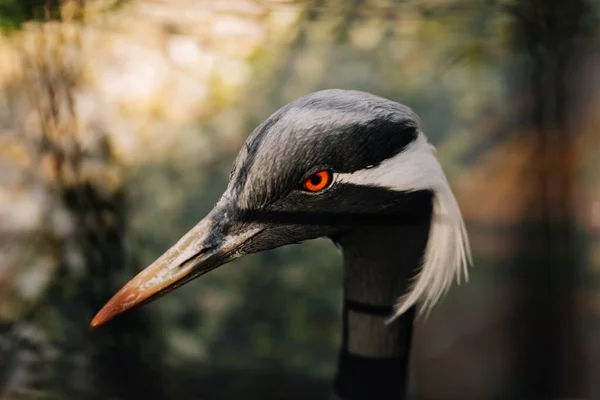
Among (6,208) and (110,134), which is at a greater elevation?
(110,134)

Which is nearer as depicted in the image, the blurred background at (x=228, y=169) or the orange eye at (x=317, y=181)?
Answer: the orange eye at (x=317, y=181)

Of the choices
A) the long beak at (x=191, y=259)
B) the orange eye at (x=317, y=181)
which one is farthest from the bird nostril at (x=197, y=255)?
the orange eye at (x=317, y=181)

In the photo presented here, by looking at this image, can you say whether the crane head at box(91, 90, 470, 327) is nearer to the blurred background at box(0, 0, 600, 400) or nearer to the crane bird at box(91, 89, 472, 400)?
the crane bird at box(91, 89, 472, 400)

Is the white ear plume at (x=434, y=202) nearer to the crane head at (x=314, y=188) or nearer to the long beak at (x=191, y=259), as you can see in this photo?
the crane head at (x=314, y=188)

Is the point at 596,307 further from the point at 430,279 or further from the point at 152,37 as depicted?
the point at 152,37

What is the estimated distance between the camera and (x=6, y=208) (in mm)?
1241

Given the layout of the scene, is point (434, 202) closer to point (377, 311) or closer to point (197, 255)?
point (377, 311)

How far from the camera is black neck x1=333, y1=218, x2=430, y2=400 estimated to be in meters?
0.97

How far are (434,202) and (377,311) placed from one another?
0.22 metres

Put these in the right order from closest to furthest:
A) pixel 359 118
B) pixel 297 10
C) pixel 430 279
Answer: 1. pixel 359 118
2. pixel 430 279
3. pixel 297 10

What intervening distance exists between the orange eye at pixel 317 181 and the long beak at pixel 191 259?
11cm

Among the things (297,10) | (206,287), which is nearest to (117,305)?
(206,287)

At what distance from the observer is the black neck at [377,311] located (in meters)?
0.97

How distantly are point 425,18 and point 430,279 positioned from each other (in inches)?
23.1
